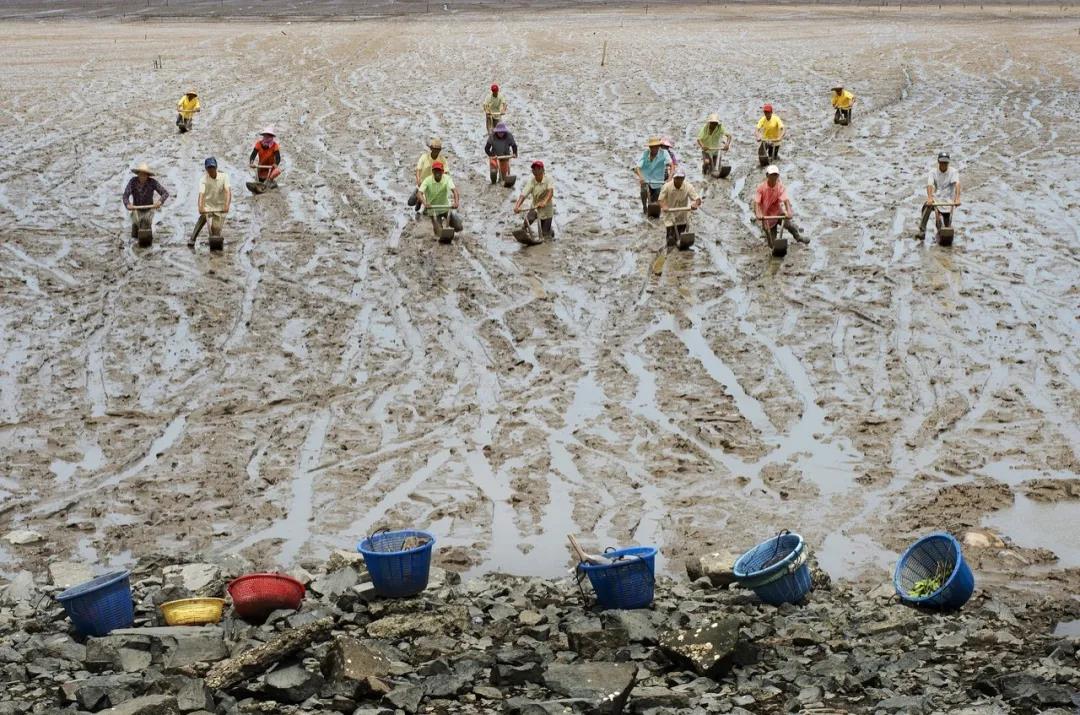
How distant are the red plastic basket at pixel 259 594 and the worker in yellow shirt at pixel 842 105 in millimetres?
20133

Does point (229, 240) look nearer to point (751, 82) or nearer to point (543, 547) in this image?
point (543, 547)

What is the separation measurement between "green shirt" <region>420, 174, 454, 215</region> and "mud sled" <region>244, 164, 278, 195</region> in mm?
3508

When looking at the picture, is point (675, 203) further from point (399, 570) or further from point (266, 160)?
point (399, 570)

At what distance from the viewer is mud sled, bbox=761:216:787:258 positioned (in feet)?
58.5

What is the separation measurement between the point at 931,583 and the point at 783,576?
41.1 inches

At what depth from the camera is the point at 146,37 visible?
146 ft

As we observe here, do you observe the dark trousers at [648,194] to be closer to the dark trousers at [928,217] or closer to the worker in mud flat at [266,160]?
the dark trousers at [928,217]

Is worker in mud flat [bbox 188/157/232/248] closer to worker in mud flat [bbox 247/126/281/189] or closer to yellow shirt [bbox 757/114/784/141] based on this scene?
worker in mud flat [bbox 247/126/281/189]

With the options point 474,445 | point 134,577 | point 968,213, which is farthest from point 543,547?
point 968,213

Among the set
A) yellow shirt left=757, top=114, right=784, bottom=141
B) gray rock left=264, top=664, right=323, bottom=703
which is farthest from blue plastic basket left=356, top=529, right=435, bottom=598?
yellow shirt left=757, top=114, right=784, bottom=141

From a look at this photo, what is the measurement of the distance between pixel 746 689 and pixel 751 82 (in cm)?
2674

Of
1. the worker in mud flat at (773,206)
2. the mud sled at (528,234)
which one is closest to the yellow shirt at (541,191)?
the mud sled at (528,234)

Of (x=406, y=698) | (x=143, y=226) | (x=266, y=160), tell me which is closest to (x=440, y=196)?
(x=143, y=226)

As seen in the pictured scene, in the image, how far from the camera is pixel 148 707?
7207mm
